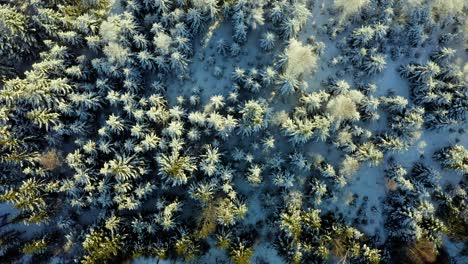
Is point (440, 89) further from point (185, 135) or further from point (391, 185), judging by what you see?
point (185, 135)

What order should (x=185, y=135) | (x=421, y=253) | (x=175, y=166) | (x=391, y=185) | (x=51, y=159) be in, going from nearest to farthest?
1. (x=175, y=166)
2. (x=421, y=253)
3. (x=185, y=135)
4. (x=391, y=185)
5. (x=51, y=159)

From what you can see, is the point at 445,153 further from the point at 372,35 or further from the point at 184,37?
the point at 184,37

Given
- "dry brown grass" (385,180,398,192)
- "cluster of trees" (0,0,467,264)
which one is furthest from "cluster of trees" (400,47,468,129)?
"dry brown grass" (385,180,398,192)

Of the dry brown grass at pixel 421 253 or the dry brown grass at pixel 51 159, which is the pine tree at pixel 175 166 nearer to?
the dry brown grass at pixel 51 159

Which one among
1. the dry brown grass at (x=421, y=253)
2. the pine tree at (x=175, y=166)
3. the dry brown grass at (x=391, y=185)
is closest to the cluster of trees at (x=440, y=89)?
the dry brown grass at (x=391, y=185)

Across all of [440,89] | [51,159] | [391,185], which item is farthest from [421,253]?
[51,159]

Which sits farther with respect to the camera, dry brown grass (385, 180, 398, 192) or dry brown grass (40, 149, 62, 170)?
dry brown grass (40, 149, 62, 170)

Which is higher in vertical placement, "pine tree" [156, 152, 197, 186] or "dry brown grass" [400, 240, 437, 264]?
"pine tree" [156, 152, 197, 186]

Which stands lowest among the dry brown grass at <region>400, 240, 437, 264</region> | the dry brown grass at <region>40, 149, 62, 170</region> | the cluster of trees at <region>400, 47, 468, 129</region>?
the dry brown grass at <region>400, 240, 437, 264</region>

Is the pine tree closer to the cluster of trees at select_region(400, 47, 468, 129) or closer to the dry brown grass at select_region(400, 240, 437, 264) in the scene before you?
the dry brown grass at select_region(400, 240, 437, 264)

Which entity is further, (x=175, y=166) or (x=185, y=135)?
(x=185, y=135)

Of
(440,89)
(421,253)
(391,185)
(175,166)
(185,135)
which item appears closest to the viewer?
(175,166)
